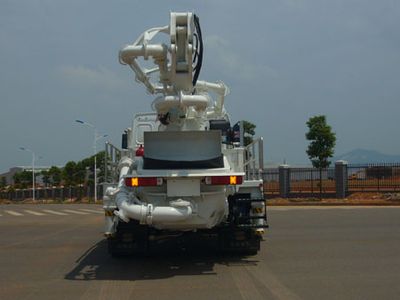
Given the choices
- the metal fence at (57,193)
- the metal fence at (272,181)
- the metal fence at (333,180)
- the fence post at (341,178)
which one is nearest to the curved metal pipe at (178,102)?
the metal fence at (333,180)

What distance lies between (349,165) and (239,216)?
27.0 m

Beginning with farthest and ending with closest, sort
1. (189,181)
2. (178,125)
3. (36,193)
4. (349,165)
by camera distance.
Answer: (36,193) < (349,165) < (178,125) < (189,181)

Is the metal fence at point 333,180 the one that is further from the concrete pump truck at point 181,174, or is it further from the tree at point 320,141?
the concrete pump truck at point 181,174

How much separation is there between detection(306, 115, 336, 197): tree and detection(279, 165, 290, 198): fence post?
250 cm

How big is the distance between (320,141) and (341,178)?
3.98 metres

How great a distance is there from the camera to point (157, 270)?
10.4 meters

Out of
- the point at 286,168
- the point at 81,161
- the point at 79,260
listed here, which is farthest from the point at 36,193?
the point at 79,260

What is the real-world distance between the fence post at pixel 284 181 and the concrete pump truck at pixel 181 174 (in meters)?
25.9

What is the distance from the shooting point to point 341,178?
35906 mm

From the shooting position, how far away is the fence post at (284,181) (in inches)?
1485

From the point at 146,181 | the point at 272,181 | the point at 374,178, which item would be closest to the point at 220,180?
the point at 146,181

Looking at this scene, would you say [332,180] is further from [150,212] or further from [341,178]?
[150,212]

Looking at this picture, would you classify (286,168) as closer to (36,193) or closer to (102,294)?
(102,294)

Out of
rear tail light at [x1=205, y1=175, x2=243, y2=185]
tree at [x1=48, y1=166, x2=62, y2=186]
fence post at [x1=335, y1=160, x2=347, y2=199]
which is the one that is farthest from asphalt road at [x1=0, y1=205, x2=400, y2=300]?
tree at [x1=48, y1=166, x2=62, y2=186]
